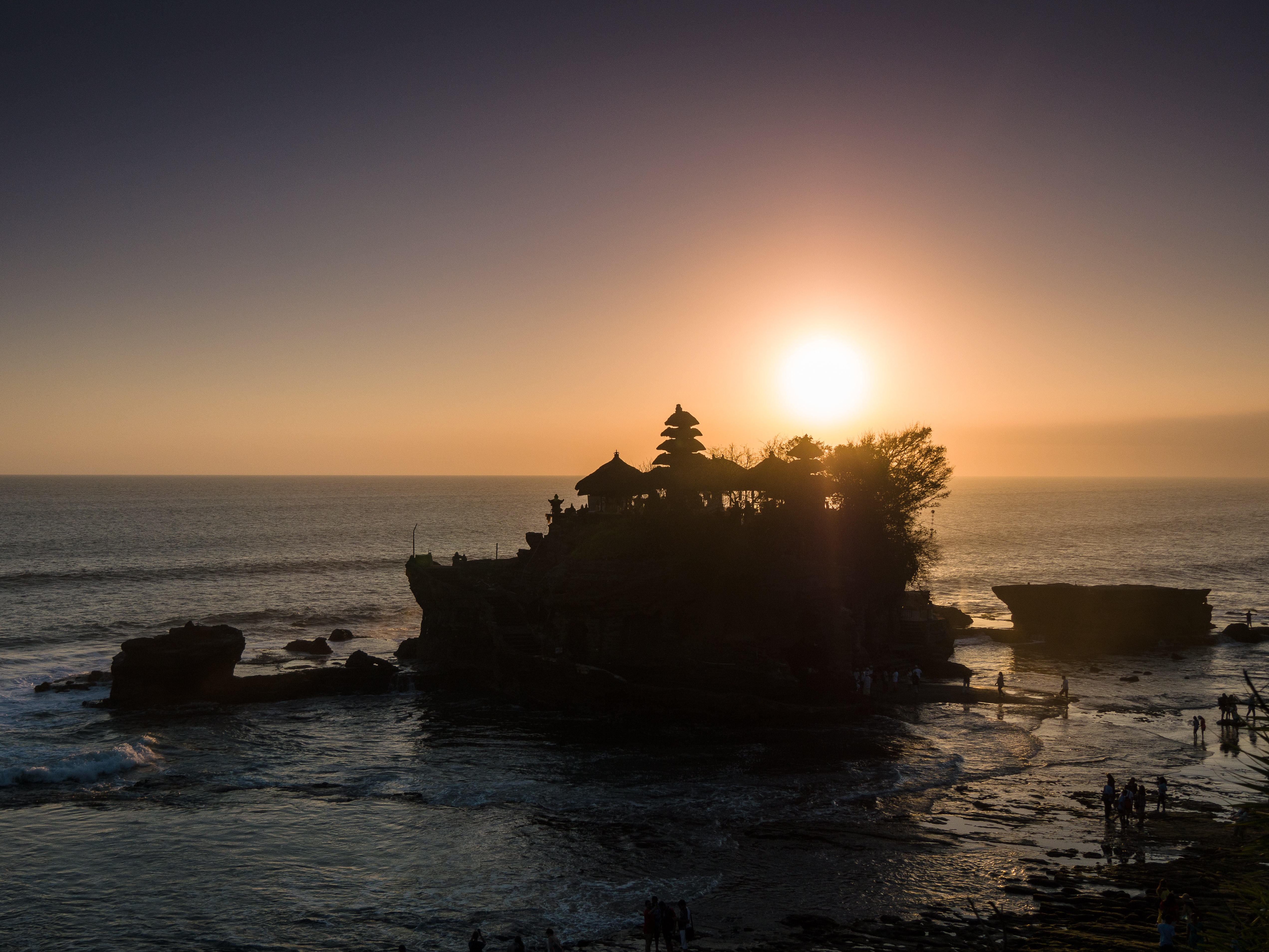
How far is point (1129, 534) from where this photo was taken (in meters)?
173

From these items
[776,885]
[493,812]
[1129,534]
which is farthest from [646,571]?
[1129,534]

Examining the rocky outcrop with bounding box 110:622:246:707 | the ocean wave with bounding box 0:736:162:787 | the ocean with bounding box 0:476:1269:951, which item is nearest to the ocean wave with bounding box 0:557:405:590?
the ocean with bounding box 0:476:1269:951

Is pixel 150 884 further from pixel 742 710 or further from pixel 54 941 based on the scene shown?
pixel 742 710

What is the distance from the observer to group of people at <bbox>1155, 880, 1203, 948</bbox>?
61.8 feet

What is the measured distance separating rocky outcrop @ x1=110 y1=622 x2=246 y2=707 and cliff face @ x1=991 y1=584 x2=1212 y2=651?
60.4 meters

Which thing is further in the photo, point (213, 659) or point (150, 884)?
point (213, 659)

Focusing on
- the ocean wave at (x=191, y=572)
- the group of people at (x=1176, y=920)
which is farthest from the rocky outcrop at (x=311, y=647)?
the group of people at (x=1176, y=920)

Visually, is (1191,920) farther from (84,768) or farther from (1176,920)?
(84,768)

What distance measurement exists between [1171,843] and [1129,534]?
16705cm

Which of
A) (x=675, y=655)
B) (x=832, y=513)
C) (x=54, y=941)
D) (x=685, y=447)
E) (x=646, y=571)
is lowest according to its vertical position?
(x=54, y=941)

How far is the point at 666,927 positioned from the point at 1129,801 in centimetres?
1781

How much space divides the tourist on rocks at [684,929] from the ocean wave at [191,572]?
92.2 meters

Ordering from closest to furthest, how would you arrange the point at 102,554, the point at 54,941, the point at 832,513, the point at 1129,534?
the point at 54,941 → the point at 832,513 → the point at 102,554 → the point at 1129,534

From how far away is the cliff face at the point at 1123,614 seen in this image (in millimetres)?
68938
